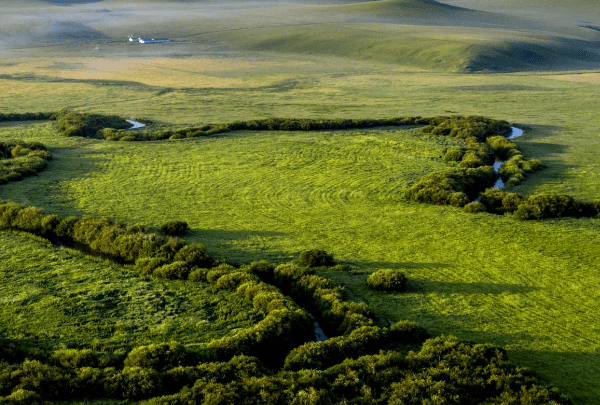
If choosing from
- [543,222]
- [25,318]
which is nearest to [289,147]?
[543,222]

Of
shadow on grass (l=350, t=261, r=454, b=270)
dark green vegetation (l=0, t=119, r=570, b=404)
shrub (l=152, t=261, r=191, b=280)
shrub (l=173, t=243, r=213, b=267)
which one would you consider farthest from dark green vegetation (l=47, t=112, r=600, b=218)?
dark green vegetation (l=0, t=119, r=570, b=404)

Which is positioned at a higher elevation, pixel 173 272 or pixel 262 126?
pixel 262 126

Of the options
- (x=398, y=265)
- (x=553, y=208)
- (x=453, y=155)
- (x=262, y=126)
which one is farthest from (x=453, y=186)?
(x=262, y=126)

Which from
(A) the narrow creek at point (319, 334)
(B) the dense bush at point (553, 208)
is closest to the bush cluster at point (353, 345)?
(A) the narrow creek at point (319, 334)

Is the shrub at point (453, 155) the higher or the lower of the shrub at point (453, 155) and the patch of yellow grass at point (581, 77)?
the lower

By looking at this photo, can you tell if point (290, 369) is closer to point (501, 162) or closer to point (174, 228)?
point (174, 228)

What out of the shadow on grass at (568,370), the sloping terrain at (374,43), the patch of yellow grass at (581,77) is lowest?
the shadow on grass at (568,370)

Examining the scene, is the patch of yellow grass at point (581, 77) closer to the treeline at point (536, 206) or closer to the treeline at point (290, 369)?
the treeline at point (536, 206)
